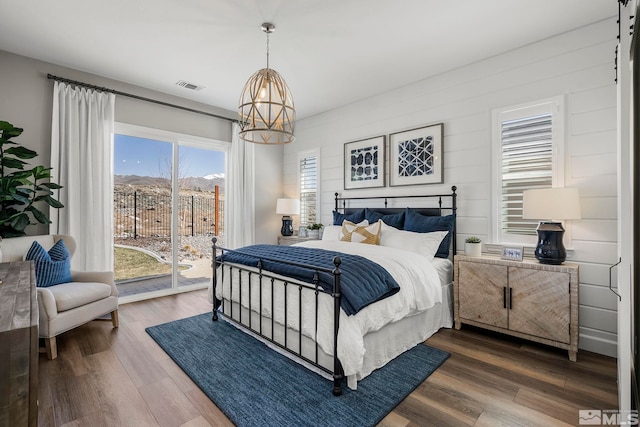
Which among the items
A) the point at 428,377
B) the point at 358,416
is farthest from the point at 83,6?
the point at 428,377

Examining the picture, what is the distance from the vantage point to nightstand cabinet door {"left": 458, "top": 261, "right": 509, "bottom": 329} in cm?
281

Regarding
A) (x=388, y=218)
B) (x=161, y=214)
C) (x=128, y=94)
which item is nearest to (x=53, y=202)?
(x=161, y=214)

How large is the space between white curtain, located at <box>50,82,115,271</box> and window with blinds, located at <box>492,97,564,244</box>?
444cm

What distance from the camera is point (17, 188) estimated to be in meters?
2.97

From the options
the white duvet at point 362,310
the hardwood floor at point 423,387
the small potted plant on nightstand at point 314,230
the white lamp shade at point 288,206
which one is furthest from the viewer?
the white lamp shade at point 288,206

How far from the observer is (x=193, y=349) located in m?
2.62

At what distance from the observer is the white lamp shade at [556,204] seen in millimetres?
2471

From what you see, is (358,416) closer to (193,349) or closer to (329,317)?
(329,317)

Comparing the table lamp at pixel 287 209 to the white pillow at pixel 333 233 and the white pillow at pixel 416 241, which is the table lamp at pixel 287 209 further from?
Answer: the white pillow at pixel 416 241

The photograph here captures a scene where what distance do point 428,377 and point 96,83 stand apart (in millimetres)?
4703

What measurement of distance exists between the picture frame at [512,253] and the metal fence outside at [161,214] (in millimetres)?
3935

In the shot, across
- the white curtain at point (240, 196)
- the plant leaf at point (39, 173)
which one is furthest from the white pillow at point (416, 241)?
the plant leaf at point (39, 173)

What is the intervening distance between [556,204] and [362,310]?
6.03ft

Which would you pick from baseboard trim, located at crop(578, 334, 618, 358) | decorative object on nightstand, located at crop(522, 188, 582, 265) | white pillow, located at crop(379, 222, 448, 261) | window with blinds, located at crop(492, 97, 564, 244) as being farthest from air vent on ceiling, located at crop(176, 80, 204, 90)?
baseboard trim, located at crop(578, 334, 618, 358)
